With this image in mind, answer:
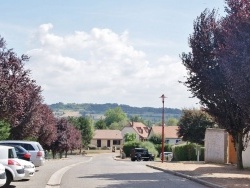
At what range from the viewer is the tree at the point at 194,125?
222 feet

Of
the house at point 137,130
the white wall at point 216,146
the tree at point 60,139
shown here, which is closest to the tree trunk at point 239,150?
the white wall at point 216,146

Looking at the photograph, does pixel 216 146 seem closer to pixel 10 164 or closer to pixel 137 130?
pixel 10 164

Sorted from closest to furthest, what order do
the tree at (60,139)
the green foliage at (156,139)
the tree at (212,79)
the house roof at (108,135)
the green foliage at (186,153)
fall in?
the tree at (212,79), the green foliage at (186,153), the tree at (60,139), the green foliage at (156,139), the house roof at (108,135)

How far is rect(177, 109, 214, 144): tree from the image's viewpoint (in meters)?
67.6

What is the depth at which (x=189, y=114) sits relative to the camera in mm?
69062

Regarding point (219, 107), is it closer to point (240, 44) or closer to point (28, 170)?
point (240, 44)

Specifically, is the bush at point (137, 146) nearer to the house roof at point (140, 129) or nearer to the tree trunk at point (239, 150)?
the tree trunk at point (239, 150)

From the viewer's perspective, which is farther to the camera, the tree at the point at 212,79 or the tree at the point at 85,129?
the tree at the point at 85,129

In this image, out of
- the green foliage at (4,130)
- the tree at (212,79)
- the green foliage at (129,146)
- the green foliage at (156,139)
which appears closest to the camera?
the tree at (212,79)

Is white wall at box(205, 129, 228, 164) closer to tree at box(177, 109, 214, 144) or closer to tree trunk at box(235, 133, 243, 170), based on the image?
tree trunk at box(235, 133, 243, 170)

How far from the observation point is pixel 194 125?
68000 mm

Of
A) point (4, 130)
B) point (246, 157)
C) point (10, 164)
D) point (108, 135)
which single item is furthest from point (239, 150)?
point (108, 135)

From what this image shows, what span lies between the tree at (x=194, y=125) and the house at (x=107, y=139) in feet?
261

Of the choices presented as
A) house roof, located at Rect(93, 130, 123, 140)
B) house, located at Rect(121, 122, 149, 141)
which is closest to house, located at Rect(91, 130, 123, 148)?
house roof, located at Rect(93, 130, 123, 140)
